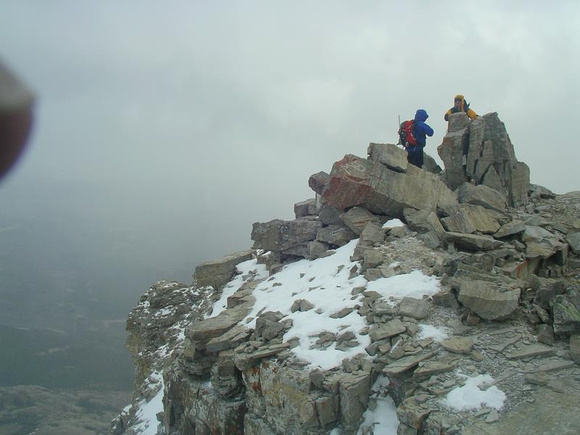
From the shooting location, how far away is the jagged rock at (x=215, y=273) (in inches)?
857

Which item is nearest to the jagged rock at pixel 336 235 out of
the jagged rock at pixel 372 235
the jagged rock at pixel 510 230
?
the jagged rock at pixel 372 235

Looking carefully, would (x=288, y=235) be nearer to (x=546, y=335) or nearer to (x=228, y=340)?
(x=228, y=340)

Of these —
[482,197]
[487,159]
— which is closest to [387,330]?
[482,197]

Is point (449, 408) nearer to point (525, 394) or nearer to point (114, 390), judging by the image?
point (525, 394)

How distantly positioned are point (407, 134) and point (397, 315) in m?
13.8

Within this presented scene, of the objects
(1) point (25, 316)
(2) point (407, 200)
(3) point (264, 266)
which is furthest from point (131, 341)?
(1) point (25, 316)

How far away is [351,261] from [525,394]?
8405 millimetres

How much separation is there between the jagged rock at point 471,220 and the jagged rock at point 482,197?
2.63ft

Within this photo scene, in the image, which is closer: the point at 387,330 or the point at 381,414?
the point at 381,414

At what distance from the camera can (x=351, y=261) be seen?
15.1 metres

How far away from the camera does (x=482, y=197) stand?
59.2 ft

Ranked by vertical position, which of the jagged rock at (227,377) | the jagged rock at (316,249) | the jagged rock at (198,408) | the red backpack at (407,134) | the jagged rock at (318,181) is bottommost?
the jagged rock at (198,408)

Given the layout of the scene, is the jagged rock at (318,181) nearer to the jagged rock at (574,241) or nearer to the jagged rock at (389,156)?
the jagged rock at (389,156)

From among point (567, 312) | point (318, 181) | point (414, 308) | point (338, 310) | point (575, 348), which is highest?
point (318, 181)
